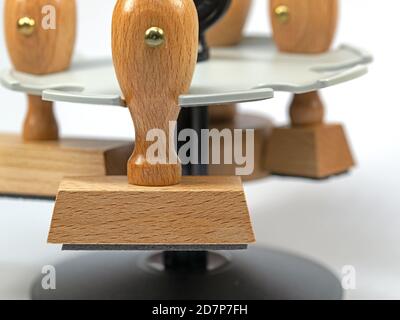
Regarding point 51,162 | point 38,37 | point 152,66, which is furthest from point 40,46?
point 152,66

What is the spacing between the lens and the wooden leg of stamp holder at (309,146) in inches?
50.4

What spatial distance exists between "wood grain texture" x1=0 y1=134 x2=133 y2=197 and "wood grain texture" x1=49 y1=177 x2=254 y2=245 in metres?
0.15

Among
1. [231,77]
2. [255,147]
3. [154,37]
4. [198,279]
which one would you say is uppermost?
[154,37]

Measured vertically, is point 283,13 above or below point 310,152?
above

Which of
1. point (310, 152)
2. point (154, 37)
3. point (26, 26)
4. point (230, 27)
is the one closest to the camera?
point (154, 37)

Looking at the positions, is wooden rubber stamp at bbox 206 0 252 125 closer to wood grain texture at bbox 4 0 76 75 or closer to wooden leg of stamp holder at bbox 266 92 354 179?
wooden leg of stamp holder at bbox 266 92 354 179

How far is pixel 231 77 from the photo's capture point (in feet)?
3.93

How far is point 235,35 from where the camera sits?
1.45 meters

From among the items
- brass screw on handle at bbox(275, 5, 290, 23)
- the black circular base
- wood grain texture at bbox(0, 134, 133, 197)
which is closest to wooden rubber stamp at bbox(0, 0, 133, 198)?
wood grain texture at bbox(0, 134, 133, 197)

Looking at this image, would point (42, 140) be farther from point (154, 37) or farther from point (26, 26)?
point (154, 37)

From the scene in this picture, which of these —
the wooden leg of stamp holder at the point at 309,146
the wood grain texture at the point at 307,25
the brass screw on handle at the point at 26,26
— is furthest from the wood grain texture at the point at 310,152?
the brass screw on handle at the point at 26,26

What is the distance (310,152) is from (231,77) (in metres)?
0.15

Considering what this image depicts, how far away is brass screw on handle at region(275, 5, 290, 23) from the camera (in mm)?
1312
